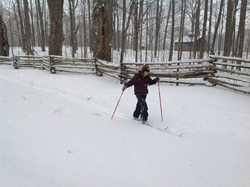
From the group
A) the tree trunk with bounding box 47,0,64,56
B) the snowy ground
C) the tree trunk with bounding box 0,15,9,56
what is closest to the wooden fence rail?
the snowy ground

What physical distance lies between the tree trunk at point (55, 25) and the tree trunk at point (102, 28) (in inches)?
132

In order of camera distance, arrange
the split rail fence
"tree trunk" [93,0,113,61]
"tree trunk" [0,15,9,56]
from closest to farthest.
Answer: the split rail fence
"tree trunk" [93,0,113,61]
"tree trunk" [0,15,9,56]

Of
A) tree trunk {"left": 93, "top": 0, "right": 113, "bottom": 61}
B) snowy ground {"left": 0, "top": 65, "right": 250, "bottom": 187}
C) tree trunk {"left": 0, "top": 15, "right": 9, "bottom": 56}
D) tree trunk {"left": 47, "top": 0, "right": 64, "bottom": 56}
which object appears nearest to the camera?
snowy ground {"left": 0, "top": 65, "right": 250, "bottom": 187}

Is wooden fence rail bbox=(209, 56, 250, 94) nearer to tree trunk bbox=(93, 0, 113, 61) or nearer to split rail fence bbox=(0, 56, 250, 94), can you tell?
split rail fence bbox=(0, 56, 250, 94)

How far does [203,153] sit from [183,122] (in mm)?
1514

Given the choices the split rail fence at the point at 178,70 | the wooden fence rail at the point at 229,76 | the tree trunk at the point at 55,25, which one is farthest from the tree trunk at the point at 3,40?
the wooden fence rail at the point at 229,76

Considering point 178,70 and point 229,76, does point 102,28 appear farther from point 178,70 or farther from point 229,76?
point 229,76

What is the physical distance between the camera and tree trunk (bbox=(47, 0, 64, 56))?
11.4m

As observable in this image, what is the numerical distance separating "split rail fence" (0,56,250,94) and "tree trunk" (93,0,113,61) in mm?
630

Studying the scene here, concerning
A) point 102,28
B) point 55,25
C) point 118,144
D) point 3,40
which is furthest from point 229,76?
point 3,40

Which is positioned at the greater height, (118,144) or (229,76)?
(229,76)

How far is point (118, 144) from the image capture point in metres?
3.30

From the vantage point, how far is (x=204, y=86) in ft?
24.6

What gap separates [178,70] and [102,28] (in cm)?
491
